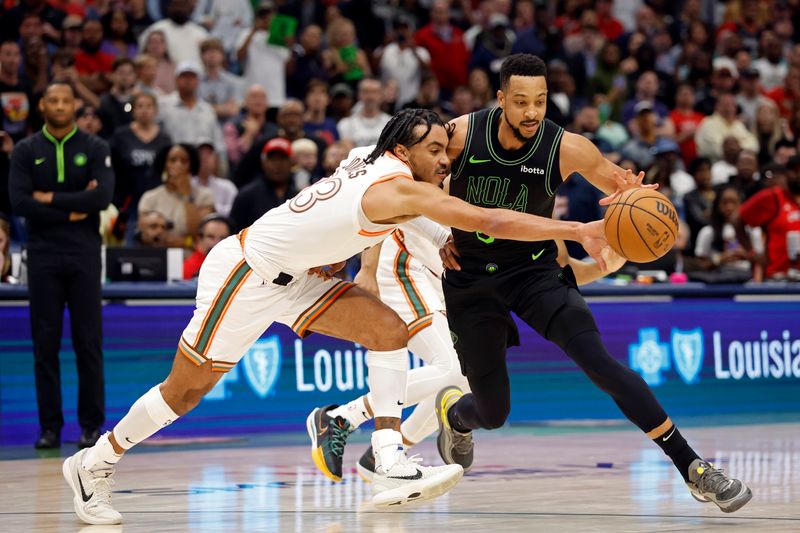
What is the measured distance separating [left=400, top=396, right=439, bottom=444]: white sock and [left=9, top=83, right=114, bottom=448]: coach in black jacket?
2940 mm

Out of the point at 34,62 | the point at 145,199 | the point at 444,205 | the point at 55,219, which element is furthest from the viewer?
the point at 34,62

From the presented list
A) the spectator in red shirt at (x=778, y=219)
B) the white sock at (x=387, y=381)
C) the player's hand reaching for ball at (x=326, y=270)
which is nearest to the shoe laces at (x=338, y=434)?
the white sock at (x=387, y=381)

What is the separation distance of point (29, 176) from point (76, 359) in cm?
143

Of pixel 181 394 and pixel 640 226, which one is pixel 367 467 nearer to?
pixel 181 394

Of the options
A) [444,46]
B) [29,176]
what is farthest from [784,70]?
[29,176]

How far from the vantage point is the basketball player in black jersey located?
6824 millimetres

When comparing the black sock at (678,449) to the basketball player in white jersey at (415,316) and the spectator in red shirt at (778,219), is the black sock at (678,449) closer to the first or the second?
the basketball player in white jersey at (415,316)

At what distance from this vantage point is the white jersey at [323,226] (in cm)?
645

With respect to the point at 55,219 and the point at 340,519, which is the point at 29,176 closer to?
the point at 55,219

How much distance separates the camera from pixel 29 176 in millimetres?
10258

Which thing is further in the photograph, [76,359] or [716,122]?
[716,122]

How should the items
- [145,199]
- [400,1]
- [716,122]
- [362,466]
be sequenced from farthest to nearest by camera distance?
[400,1]
[716,122]
[145,199]
[362,466]

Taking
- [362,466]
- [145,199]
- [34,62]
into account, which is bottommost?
[362,466]

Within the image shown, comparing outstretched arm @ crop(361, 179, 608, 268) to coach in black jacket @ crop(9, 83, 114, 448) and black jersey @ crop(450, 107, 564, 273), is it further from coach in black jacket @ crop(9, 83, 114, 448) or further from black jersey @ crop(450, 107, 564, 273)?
coach in black jacket @ crop(9, 83, 114, 448)
